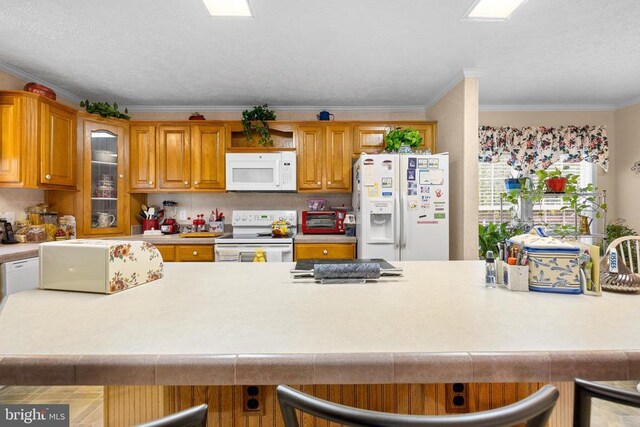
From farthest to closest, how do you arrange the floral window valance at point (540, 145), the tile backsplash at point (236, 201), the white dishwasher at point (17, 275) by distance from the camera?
the tile backsplash at point (236, 201) → the floral window valance at point (540, 145) → the white dishwasher at point (17, 275)

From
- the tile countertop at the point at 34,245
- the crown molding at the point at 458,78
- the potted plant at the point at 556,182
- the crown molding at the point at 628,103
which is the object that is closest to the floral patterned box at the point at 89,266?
the tile countertop at the point at 34,245

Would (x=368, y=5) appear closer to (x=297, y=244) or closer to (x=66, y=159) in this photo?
(x=297, y=244)

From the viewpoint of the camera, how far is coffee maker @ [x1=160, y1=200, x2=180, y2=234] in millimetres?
3915

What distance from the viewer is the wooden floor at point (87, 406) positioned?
6.56ft

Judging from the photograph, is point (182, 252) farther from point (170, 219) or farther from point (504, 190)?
point (504, 190)

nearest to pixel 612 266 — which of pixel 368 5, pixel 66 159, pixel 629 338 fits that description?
pixel 629 338

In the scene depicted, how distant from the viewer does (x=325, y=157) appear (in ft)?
12.6

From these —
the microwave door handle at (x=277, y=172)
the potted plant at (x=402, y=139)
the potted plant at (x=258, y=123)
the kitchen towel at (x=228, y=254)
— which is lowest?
the kitchen towel at (x=228, y=254)

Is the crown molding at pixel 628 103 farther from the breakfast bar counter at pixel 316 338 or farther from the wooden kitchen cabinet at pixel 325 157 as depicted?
the breakfast bar counter at pixel 316 338

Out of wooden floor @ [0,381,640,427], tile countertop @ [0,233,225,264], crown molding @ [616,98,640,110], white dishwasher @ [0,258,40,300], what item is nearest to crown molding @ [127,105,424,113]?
tile countertop @ [0,233,225,264]

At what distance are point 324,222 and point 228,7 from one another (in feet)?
7.34

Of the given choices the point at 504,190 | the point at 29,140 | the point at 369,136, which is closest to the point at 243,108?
the point at 369,136

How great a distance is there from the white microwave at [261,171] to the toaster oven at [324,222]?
0.41 metres

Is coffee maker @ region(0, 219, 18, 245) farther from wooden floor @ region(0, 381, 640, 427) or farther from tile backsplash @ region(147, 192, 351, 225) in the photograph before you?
tile backsplash @ region(147, 192, 351, 225)
